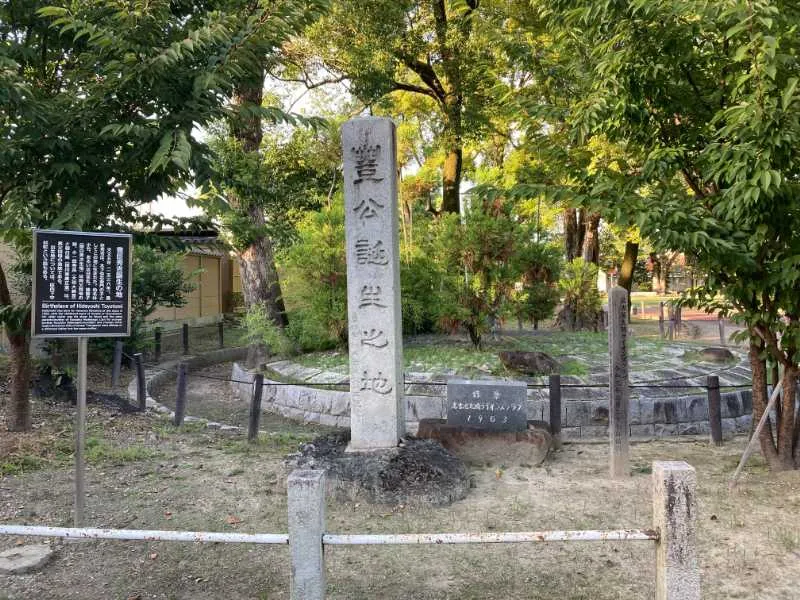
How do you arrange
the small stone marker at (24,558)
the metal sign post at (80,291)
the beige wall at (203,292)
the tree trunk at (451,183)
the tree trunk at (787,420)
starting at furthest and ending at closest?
the beige wall at (203,292) < the tree trunk at (451,183) < the tree trunk at (787,420) < the metal sign post at (80,291) < the small stone marker at (24,558)

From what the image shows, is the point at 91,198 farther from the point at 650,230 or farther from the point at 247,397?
the point at 247,397

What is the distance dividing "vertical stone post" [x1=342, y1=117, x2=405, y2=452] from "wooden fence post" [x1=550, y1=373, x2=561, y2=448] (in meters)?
2.61

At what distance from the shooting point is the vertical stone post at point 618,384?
6.59m

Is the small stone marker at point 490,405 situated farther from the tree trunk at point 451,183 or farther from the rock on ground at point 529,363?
the tree trunk at point 451,183

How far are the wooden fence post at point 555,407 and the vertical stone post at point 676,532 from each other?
501cm

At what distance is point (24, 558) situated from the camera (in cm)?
429

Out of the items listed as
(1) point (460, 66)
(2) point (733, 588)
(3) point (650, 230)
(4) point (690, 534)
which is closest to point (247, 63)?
A: (3) point (650, 230)

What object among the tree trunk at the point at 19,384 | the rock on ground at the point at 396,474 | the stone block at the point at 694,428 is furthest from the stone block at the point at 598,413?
the tree trunk at the point at 19,384

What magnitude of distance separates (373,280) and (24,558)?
3.87 metres

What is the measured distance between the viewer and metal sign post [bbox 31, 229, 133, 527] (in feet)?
16.0

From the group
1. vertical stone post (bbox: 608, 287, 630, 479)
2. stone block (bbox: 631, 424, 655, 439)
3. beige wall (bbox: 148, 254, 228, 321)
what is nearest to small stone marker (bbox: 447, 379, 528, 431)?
vertical stone post (bbox: 608, 287, 630, 479)

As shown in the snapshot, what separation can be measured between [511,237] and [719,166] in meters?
6.17

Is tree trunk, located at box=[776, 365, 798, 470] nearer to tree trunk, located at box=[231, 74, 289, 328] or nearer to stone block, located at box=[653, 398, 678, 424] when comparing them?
stone block, located at box=[653, 398, 678, 424]

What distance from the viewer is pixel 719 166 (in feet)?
17.5
